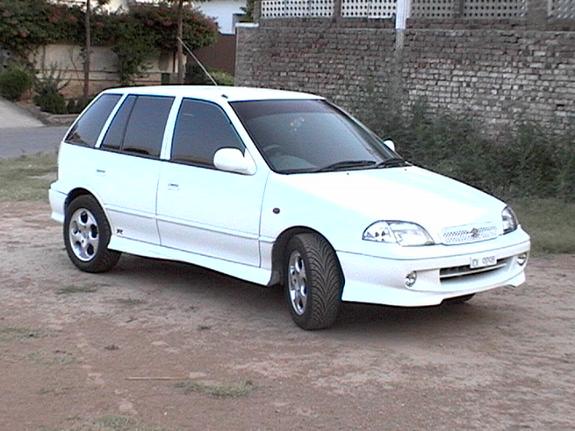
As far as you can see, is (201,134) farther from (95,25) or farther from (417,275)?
(95,25)

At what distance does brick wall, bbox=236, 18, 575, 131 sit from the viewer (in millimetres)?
15039

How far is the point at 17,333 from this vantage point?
7363mm

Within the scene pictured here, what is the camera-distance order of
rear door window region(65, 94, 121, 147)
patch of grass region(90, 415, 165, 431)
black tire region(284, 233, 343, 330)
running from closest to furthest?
patch of grass region(90, 415, 165, 431), black tire region(284, 233, 343, 330), rear door window region(65, 94, 121, 147)

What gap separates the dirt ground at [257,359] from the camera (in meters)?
5.79

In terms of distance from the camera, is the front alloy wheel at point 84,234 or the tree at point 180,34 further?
the tree at point 180,34

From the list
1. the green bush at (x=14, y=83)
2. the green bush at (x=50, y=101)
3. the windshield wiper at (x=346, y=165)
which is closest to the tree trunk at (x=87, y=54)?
the green bush at (x=50, y=101)

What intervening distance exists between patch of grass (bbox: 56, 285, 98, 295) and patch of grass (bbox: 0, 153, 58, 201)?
535 centimetres

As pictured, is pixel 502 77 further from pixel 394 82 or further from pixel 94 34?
pixel 94 34

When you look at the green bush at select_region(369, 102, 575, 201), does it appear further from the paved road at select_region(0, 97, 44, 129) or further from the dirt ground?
the paved road at select_region(0, 97, 44, 129)

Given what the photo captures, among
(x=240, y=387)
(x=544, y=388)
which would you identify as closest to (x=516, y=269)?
(x=544, y=388)

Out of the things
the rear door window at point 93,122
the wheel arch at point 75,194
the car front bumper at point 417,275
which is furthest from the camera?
the rear door window at point 93,122

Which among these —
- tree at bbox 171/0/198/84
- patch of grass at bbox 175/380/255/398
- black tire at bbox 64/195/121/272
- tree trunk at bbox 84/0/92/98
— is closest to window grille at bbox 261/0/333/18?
black tire at bbox 64/195/121/272

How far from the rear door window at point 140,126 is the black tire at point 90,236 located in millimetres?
554

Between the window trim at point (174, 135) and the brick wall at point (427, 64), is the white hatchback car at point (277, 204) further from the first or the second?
the brick wall at point (427, 64)
